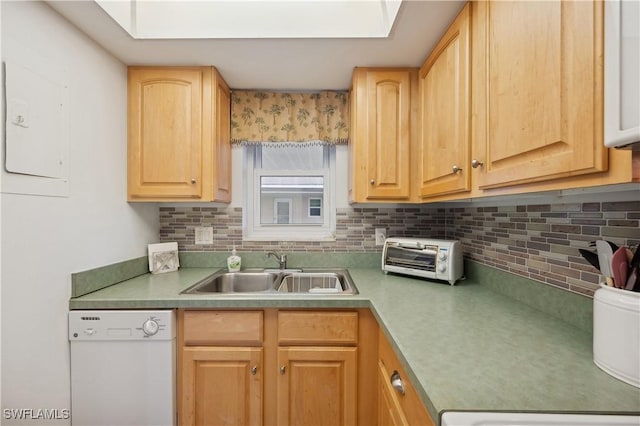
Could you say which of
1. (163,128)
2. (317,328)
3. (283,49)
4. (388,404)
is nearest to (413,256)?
(317,328)

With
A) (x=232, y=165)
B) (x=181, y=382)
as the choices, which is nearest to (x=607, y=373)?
(x=181, y=382)

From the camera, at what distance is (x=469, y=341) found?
0.89 m

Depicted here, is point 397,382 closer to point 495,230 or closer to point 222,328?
point 222,328

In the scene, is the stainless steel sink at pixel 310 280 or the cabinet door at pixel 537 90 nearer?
the cabinet door at pixel 537 90

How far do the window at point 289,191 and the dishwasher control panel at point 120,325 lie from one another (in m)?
0.88

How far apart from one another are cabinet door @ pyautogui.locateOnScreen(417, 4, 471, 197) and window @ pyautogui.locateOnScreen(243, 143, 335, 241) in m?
0.75

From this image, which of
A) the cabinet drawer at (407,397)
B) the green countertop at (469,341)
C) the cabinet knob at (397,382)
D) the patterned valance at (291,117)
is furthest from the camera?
the patterned valance at (291,117)

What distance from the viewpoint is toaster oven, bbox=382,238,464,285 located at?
5.11 feet

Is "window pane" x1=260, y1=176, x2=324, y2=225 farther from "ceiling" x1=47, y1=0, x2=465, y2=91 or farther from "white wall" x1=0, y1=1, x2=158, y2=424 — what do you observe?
"white wall" x1=0, y1=1, x2=158, y2=424

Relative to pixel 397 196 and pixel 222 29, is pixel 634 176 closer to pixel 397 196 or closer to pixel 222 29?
pixel 397 196

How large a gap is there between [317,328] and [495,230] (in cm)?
102

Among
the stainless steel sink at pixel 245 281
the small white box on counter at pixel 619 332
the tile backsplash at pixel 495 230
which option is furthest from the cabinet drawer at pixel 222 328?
the small white box on counter at pixel 619 332

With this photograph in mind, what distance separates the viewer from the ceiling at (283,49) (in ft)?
4.06

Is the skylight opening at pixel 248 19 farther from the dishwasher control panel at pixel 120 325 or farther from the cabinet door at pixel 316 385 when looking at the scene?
the cabinet door at pixel 316 385
